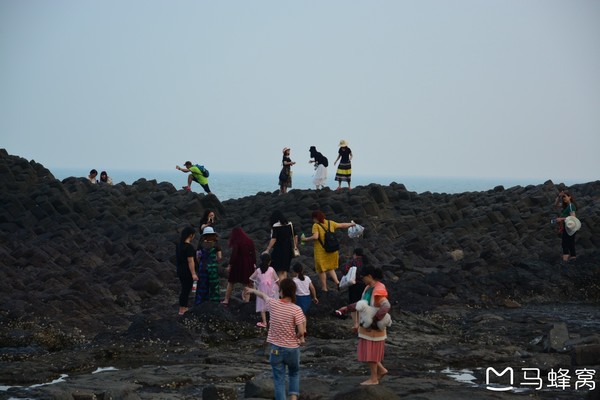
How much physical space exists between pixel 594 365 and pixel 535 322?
470 cm

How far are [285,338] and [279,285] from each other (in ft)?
3.03

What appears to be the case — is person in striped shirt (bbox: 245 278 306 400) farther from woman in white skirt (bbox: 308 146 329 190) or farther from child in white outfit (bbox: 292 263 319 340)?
woman in white skirt (bbox: 308 146 329 190)

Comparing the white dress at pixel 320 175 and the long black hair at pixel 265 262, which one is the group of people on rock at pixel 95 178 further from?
the long black hair at pixel 265 262

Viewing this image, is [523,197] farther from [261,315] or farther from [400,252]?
[261,315]

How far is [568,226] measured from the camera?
2356cm

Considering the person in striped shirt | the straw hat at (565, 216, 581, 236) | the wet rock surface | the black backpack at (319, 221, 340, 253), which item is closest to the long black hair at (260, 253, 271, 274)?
the wet rock surface

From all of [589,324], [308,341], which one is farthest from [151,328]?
[589,324]

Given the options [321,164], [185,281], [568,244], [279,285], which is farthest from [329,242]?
[321,164]

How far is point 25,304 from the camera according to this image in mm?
18438

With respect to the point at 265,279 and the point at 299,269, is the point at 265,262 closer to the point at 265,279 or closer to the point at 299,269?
the point at 265,279

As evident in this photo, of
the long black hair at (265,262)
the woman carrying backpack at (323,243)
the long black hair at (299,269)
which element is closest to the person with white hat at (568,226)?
the woman carrying backpack at (323,243)

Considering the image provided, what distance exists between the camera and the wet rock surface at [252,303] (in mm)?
13469

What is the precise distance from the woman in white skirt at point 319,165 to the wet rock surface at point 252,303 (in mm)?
601

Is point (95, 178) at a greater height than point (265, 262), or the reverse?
point (95, 178)
